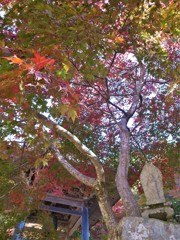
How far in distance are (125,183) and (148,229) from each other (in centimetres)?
82

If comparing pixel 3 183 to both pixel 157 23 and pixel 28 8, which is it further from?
pixel 157 23

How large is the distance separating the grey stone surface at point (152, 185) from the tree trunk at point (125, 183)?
0.24 metres

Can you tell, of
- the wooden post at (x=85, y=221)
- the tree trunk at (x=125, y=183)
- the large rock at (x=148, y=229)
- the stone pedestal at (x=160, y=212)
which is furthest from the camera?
the wooden post at (x=85, y=221)

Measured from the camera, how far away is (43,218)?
640 centimetres

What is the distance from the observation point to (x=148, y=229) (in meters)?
3.75

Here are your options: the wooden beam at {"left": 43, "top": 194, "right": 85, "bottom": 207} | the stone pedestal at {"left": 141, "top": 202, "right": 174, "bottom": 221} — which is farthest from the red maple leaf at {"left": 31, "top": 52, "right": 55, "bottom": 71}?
the wooden beam at {"left": 43, "top": 194, "right": 85, "bottom": 207}

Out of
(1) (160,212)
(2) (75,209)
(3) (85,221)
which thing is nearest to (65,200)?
(3) (85,221)

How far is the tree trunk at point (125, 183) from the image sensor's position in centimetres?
408

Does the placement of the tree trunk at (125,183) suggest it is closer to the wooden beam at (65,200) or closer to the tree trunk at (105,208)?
the tree trunk at (105,208)

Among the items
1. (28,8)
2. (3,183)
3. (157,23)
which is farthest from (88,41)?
(3,183)

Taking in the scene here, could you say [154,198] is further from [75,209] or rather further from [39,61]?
[75,209]

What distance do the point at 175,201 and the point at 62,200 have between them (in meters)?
7.26

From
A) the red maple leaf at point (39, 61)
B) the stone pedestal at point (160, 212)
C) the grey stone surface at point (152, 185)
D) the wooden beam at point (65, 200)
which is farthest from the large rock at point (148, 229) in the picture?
the wooden beam at point (65, 200)

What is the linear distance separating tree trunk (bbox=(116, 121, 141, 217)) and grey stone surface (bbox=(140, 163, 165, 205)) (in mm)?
240
